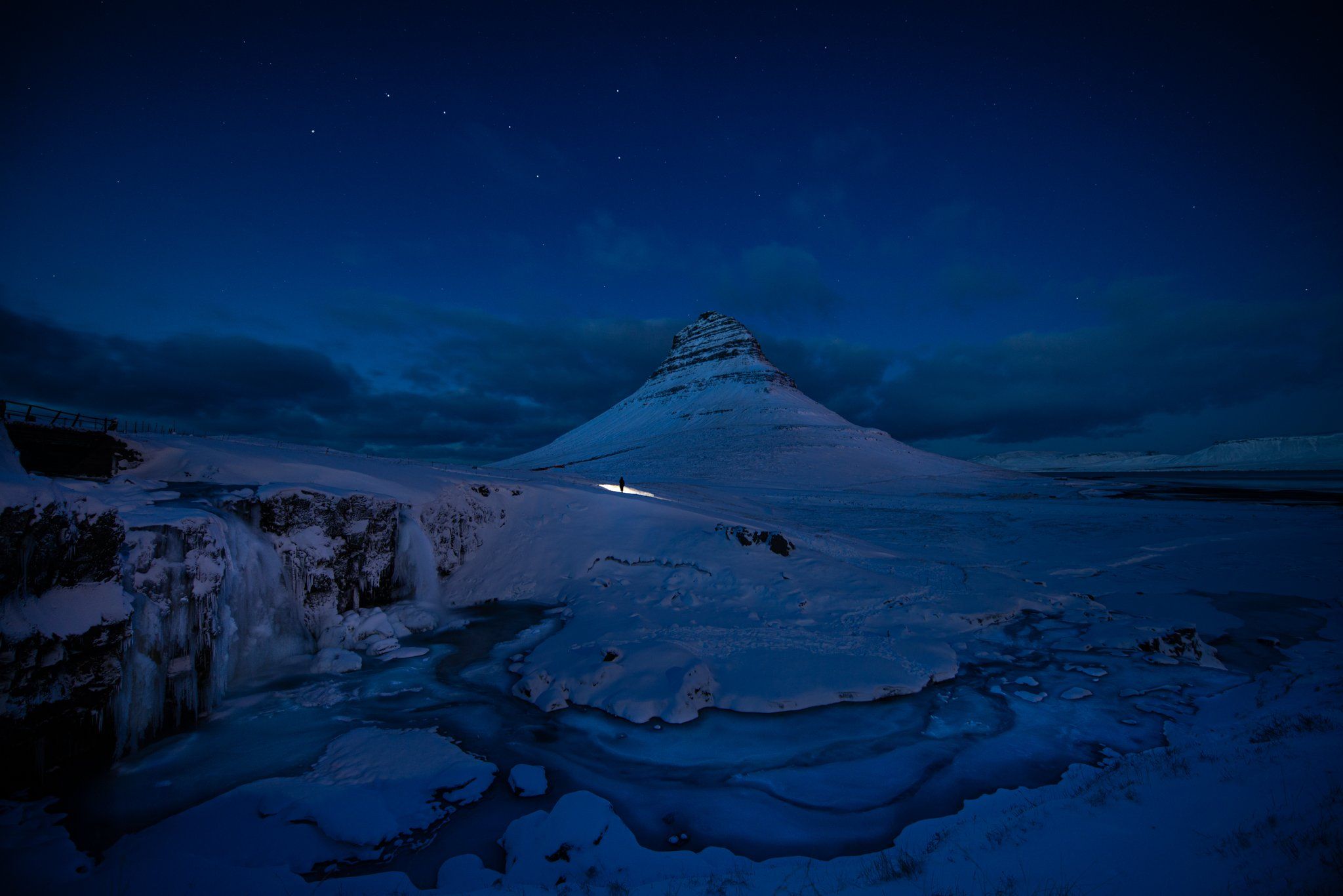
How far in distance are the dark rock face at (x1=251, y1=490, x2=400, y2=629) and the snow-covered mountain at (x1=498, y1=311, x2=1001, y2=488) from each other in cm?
2776

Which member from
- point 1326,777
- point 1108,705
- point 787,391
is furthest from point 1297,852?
point 787,391

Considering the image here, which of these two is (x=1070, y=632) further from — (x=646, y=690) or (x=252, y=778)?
(x=252, y=778)

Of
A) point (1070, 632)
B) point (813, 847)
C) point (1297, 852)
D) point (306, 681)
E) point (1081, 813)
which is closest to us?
point (1297, 852)

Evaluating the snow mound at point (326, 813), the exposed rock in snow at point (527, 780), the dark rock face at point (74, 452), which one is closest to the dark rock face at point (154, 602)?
the snow mound at point (326, 813)

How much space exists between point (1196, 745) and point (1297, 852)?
179 inches

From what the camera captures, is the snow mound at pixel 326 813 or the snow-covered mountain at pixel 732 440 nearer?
the snow mound at pixel 326 813

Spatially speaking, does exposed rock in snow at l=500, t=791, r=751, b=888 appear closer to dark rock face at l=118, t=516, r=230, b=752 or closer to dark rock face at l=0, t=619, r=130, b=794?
dark rock face at l=0, t=619, r=130, b=794

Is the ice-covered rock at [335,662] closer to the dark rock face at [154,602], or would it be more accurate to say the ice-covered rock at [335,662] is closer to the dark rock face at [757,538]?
the dark rock face at [154,602]

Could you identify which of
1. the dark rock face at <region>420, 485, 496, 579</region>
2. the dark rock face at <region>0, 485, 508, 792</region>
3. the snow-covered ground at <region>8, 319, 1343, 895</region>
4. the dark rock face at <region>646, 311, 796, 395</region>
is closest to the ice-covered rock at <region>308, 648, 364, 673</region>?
the snow-covered ground at <region>8, 319, 1343, 895</region>

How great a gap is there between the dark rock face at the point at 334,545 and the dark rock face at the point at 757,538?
10314 mm

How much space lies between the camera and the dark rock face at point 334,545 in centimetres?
1224

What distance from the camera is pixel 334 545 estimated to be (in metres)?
13.0

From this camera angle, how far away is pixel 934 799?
670cm

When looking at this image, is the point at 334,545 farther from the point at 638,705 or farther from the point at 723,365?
the point at 723,365
